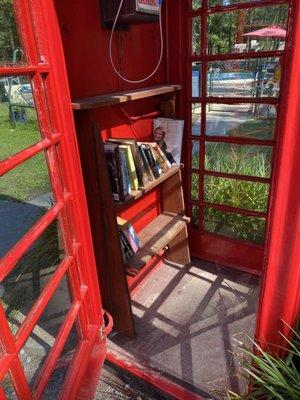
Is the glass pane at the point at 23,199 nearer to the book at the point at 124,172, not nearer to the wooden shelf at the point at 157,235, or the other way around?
the book at the point at 124,172

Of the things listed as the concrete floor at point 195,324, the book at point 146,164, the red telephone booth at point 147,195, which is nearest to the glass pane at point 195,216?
the red telephone booth at point 147,195

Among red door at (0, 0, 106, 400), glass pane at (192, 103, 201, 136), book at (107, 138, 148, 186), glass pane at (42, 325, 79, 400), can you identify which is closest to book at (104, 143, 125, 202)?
book at (107, 138, 148, 186)

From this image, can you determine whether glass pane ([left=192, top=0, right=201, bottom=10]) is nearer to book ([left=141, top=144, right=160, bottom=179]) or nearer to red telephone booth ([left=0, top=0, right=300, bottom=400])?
red telephone booth ([left=0, top=0, right=300, bottom=400])

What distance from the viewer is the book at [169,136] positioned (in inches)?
105

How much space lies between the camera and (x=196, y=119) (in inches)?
110

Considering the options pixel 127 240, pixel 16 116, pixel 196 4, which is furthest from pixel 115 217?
pixel 196 4

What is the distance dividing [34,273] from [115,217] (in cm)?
57

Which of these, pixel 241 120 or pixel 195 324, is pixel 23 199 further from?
pixel 241 120

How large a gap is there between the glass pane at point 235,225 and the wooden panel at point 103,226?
1203 mm

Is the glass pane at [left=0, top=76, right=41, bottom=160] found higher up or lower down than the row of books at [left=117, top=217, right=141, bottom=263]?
higher up

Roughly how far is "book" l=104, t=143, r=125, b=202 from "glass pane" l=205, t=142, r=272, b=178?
1.07 metres

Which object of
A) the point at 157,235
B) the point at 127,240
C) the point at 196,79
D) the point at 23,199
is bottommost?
the point at 157,235

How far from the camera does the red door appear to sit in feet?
3.79

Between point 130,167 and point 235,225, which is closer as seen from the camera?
point 130,167
